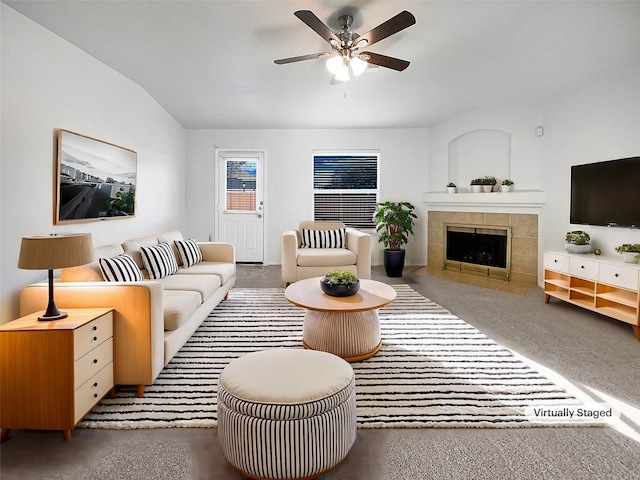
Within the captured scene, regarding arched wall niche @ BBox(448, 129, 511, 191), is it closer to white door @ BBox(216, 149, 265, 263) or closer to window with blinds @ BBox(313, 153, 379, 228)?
window with blinds @ BBox(313, 153, 379, 228)

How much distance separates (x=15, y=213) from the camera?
2375 millimetres

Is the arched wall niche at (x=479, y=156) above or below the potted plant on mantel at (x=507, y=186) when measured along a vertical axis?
above

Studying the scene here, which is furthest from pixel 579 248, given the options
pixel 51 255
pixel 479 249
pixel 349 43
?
pixel 51 255

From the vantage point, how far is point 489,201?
523 cm

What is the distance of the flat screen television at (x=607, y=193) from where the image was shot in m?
3.38

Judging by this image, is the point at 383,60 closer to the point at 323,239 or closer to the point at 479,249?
the point at 323,239

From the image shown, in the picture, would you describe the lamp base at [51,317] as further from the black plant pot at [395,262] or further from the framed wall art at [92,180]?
the black plant pot at [395,262]

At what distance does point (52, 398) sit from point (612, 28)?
14.5 ft

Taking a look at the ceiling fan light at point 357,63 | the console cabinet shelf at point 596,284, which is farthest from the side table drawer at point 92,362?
the console cabinet shelf at point 596,284

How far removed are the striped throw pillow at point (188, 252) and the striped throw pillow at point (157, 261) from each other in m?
0.38

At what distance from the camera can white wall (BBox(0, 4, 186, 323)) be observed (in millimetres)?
2297

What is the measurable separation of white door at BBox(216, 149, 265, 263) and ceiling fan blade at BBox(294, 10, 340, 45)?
384 centimetres

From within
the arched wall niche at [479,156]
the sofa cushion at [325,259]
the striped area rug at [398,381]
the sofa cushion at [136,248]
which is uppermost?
the arched wall niche at [479,156]

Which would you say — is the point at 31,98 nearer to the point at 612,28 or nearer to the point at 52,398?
the point at 52,398
